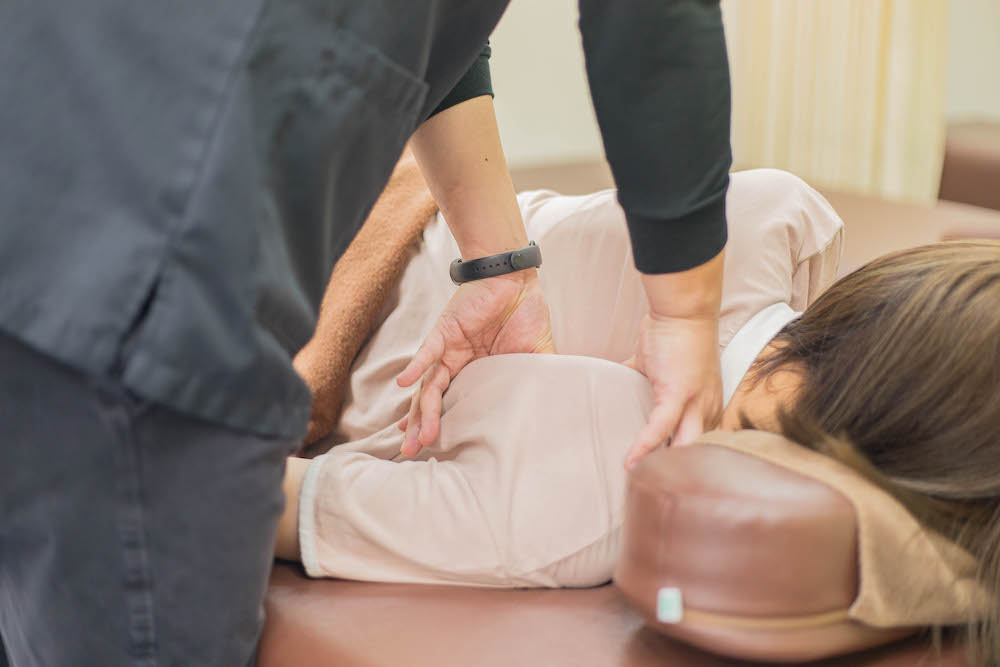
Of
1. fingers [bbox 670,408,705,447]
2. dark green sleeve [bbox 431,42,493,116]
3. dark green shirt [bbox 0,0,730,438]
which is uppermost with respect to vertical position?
dark green shirt [bbox 0,0,730,438]

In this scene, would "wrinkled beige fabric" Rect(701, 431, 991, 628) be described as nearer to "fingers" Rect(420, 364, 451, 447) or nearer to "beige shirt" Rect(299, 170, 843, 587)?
"beige shirt" Rect(299, 170, 843, 587)

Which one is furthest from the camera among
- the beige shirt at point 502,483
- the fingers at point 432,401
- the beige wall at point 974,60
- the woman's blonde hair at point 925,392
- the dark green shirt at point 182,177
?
the beige wall at point 974,60

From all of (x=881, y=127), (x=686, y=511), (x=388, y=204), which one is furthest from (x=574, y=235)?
(x=881, y=127)

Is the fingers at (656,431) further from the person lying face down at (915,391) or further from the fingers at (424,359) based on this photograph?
the fingers at (424,359)

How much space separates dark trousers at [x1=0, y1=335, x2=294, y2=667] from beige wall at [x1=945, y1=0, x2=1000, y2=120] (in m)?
3.73

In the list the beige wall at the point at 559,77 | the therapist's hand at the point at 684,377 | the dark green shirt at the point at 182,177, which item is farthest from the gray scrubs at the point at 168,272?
the beige wall at the point at 559,77

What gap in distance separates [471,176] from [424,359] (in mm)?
223

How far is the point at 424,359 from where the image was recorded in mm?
1020

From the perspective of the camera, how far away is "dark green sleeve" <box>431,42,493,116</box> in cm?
104

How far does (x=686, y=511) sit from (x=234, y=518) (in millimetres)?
290

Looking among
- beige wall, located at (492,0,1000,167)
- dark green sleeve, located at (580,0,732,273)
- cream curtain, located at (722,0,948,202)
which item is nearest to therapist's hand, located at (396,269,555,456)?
dark green sleeve, located at (580,0,732,273)

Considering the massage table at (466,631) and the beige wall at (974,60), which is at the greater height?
the massage table at (466,631)

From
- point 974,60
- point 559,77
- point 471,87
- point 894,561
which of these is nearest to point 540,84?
point 559,77

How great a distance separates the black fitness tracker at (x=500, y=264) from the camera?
107cm
